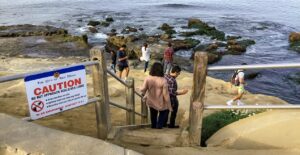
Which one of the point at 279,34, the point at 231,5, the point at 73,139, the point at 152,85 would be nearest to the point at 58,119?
the point at 152,85

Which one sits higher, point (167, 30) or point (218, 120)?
point (218, 120)

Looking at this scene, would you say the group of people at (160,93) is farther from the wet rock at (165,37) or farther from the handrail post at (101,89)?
the wet rock at (165,37)

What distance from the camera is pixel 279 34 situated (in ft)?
111

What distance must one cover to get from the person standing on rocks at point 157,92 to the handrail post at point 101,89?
3.13 ft

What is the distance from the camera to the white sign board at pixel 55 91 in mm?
4547

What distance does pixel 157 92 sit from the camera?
248 inches

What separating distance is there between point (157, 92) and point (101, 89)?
1.27 m

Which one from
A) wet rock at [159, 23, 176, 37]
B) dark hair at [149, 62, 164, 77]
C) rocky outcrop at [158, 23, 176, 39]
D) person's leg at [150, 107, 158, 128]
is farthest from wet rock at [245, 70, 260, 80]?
dark hair at [149, 62, 164, 77]

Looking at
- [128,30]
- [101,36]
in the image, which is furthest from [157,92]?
[128,30]

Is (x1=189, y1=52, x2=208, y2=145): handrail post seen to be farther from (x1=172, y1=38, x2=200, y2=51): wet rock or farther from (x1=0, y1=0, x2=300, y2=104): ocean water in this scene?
(x1=172, y1=38, x2=200, y2=51): wet rock

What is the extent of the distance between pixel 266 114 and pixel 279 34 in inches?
1165

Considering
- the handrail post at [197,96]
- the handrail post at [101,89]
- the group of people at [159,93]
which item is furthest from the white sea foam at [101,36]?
the handrail post at [197,96]

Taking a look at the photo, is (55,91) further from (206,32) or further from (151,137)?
(206,32)

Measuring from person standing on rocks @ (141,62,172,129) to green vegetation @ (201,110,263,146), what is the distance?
72 centimetres
